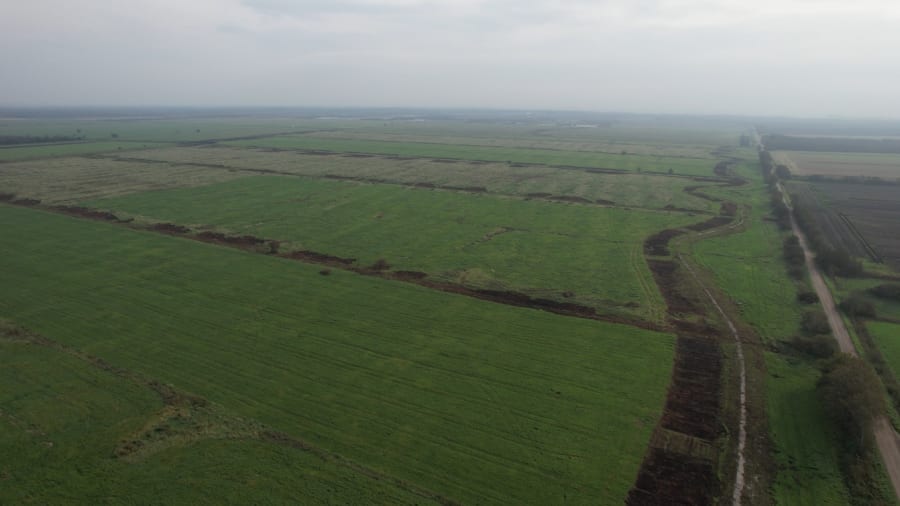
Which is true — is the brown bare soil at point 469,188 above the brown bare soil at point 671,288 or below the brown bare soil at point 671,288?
above

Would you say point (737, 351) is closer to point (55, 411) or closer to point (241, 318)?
point (241, 318)

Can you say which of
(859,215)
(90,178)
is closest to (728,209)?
(859,215)

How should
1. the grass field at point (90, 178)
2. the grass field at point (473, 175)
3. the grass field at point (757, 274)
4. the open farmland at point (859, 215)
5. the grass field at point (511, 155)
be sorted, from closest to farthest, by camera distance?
1. the grass field at point (757, 274)
2. the open farmland at point (859, 215)
3. the grass field at point (90, 178)
4. the grass field at point (473, 175)
5. the grass field at point (511, 155)

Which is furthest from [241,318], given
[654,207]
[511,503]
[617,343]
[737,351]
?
[654,207]

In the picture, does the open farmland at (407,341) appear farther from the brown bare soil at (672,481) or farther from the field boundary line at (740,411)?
the field boundary line at (740,411)

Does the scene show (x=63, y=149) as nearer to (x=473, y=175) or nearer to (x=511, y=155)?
(x=473, y=175)

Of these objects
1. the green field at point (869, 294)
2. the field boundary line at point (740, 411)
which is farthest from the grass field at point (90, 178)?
the green field at point (869, 294)

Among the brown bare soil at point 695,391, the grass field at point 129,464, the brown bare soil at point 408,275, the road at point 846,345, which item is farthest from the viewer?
the brown bare soil at point 408,275
